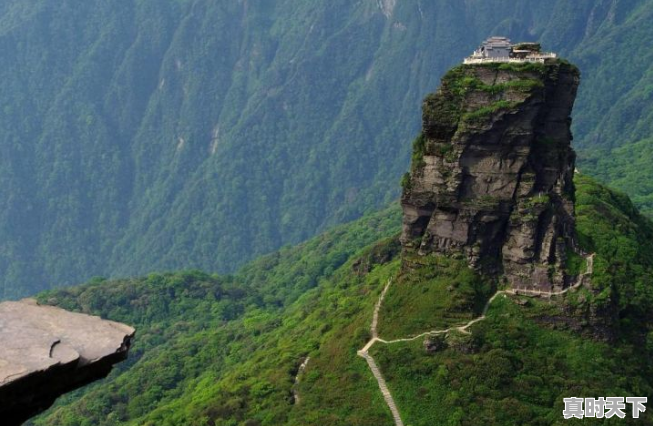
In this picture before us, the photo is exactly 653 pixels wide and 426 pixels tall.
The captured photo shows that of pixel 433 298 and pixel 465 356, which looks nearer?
pixel 465 356

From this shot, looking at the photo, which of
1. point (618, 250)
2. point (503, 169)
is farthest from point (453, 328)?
point (618, 250)

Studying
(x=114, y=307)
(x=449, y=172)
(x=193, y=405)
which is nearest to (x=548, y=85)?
(x=449, y=172)

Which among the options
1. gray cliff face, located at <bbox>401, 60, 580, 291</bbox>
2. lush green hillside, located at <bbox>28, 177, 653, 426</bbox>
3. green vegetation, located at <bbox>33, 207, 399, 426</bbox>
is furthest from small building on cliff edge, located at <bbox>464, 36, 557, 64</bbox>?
green vegetation, located at <bbox>33, 207, 399, 426</bbox>

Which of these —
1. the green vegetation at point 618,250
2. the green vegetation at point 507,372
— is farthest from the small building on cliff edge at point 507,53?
the green vegetation at point 507,372

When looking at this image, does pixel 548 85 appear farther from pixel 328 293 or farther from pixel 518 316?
pixel 328 293

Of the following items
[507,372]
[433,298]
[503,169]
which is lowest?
[507,372]

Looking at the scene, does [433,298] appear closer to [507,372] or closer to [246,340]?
[507,372]
